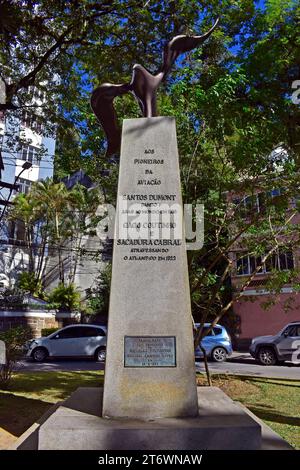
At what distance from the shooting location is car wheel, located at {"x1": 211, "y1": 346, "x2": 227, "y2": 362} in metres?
18.5

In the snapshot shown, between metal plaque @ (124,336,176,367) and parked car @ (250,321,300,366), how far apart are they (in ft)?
43.9

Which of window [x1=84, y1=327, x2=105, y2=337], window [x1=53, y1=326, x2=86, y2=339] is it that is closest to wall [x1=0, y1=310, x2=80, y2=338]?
window [x1=53, y1=326, x2=86, y2=339]

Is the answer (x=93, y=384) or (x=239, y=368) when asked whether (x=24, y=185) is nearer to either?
(x=239, y=368)

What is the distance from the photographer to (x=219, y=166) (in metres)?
10.5

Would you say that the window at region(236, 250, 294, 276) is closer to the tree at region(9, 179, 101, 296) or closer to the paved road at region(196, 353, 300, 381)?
the paved road at region(196, 353, 300, 381)

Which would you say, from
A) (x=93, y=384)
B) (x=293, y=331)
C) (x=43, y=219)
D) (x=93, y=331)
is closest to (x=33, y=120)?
(x=93, y=384)

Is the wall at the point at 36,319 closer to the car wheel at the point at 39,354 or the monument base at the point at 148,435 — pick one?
the car wheel at the point at 39,354

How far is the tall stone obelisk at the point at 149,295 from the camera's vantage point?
163 inches

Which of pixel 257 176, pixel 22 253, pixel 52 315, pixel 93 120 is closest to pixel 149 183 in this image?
pixel 257 176

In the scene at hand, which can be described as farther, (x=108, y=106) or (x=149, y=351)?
(x=108, y=106)

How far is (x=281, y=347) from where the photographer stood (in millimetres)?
16516

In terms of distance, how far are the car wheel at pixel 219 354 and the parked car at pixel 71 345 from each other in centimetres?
476

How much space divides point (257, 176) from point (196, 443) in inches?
278

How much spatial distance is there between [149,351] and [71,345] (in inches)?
592
